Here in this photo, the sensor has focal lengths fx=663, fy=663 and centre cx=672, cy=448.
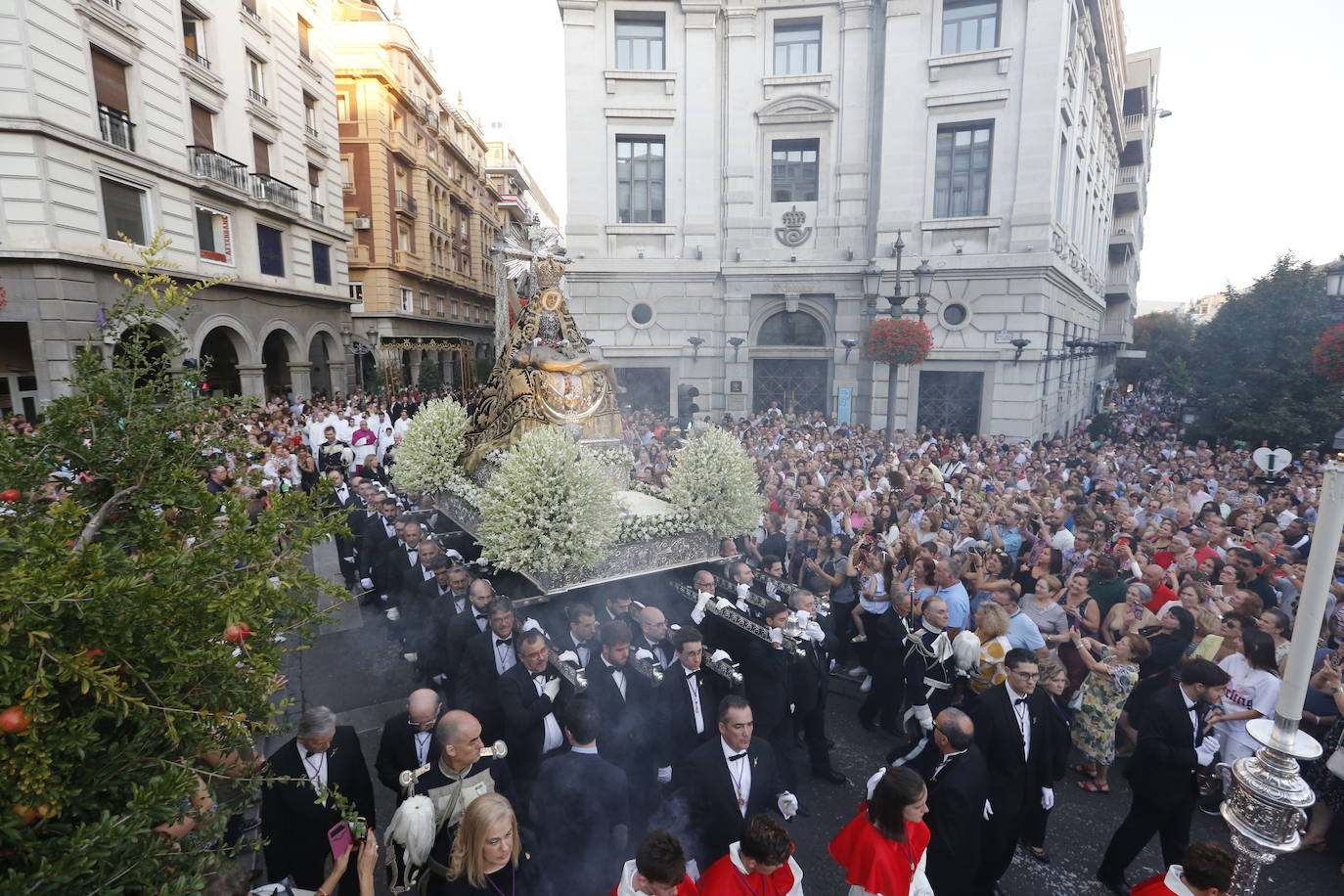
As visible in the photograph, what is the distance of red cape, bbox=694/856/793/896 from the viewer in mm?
3422

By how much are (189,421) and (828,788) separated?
19.3 ft

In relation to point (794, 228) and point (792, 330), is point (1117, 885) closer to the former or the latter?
point (792, 330)

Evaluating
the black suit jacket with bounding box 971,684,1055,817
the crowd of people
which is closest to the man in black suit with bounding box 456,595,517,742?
the crowd of people

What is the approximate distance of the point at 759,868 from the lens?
3369mm

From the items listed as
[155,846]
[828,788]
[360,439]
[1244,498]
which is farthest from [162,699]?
[360,439]

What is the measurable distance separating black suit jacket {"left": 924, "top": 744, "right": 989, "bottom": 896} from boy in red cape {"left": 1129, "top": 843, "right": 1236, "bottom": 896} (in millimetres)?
1015

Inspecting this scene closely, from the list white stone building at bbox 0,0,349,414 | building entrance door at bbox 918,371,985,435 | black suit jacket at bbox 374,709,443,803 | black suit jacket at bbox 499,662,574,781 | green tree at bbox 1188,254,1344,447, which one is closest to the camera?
black suit jacket at bbox 374,709,443,803

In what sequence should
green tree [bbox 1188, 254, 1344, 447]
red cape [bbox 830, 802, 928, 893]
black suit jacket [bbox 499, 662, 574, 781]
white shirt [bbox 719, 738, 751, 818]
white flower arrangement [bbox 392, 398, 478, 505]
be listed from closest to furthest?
red cape [bbox 830, 802, 928, 893] < white shirt [bbox 719, 738, 751, 818] < black suit jacket [bbox 499, 662, 574, 781] < white flower arrangement [bbox 392, 398, 478, 505] < green tree [bbox 1188, 254, 1344, 447]

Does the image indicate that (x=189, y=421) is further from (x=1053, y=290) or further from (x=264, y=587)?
(x=1053, y=290)

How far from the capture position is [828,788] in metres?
6.20

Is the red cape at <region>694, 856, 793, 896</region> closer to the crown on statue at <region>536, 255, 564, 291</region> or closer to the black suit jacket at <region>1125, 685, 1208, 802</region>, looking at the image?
the black suit jacket at <region>1125, 685, 1208, 802</region>

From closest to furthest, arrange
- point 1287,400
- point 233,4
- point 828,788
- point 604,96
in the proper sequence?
point 828,788
point 1287,400
point 233,4
point 604,96

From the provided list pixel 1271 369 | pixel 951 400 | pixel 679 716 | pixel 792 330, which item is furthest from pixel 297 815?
pixel 1271 369

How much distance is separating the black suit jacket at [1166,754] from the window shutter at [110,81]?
24.6 m
